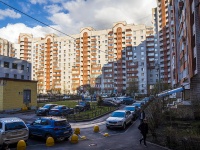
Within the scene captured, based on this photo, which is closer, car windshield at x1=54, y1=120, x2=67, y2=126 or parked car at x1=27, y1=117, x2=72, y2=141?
parked car at x1=27, y1=117, x2=72, y2=141

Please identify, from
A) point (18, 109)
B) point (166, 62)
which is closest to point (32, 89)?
point (18, 109)

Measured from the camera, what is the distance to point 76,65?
361 feet

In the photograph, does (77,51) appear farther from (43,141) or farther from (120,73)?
(43,141)

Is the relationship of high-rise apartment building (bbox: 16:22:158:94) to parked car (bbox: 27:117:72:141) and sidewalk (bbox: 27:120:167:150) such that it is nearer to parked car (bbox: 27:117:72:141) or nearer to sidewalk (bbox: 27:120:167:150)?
sidewalk (bbox: 27:120:167:150)

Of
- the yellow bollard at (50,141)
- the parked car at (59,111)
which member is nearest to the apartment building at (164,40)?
the parked car at (59,111)

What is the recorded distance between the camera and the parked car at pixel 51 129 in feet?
46.3

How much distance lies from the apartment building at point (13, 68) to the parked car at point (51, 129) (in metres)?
44.9

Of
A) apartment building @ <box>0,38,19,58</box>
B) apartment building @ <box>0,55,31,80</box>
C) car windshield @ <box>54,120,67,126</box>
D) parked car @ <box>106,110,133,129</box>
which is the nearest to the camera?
car windshield @ <box>54,120,67,126</box>

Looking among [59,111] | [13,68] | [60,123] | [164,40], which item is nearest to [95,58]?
[164,40]

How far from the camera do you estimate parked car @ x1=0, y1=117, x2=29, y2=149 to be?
12105 mm

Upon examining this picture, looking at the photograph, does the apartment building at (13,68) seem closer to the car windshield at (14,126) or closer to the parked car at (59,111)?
the parked car at (59,111)

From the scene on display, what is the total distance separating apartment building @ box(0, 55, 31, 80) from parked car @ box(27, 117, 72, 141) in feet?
147

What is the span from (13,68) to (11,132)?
164 feet

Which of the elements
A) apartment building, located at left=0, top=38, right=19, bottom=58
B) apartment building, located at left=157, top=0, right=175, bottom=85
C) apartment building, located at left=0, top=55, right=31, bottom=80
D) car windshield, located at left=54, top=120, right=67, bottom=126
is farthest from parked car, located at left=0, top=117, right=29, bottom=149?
apartment building, located at left=0, top=38, right=19, bottom=58
